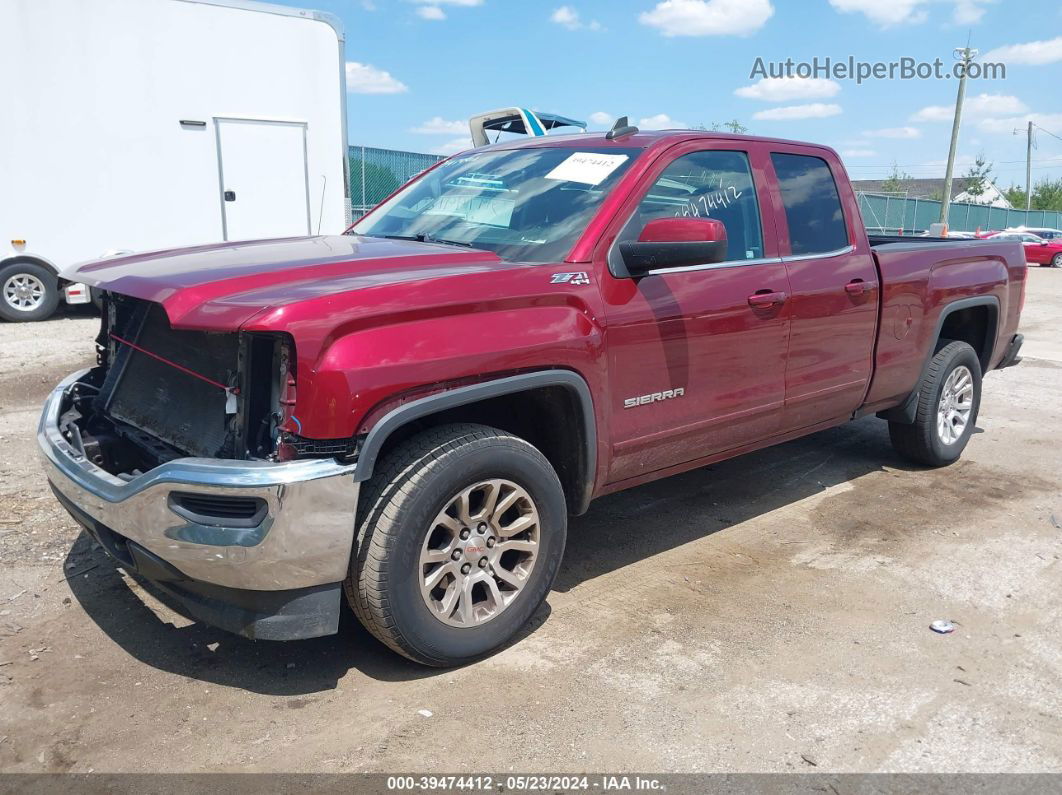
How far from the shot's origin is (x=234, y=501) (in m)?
2.67

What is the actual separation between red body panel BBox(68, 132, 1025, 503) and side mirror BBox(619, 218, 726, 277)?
109 mm

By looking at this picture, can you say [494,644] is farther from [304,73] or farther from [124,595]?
[304,73]

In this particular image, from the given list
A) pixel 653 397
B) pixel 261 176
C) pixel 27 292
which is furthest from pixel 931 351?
pixel 27 292

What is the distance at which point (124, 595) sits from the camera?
370 centimetres

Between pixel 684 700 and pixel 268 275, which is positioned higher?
pixel 268 275

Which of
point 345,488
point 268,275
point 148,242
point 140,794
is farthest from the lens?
point 148,242

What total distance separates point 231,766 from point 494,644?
997 mm

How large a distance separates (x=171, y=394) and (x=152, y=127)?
8251 mm

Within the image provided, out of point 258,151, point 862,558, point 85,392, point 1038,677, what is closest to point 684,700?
point 1038,677

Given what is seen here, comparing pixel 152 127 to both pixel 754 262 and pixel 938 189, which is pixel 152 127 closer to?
pixel 754 262

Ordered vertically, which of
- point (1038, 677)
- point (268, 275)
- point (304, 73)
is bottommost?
point (1038, 677)

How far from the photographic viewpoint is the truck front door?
139 inches

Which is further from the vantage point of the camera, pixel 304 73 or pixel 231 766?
pixel 304 73

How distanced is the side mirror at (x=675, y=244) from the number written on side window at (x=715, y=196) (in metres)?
0.29
